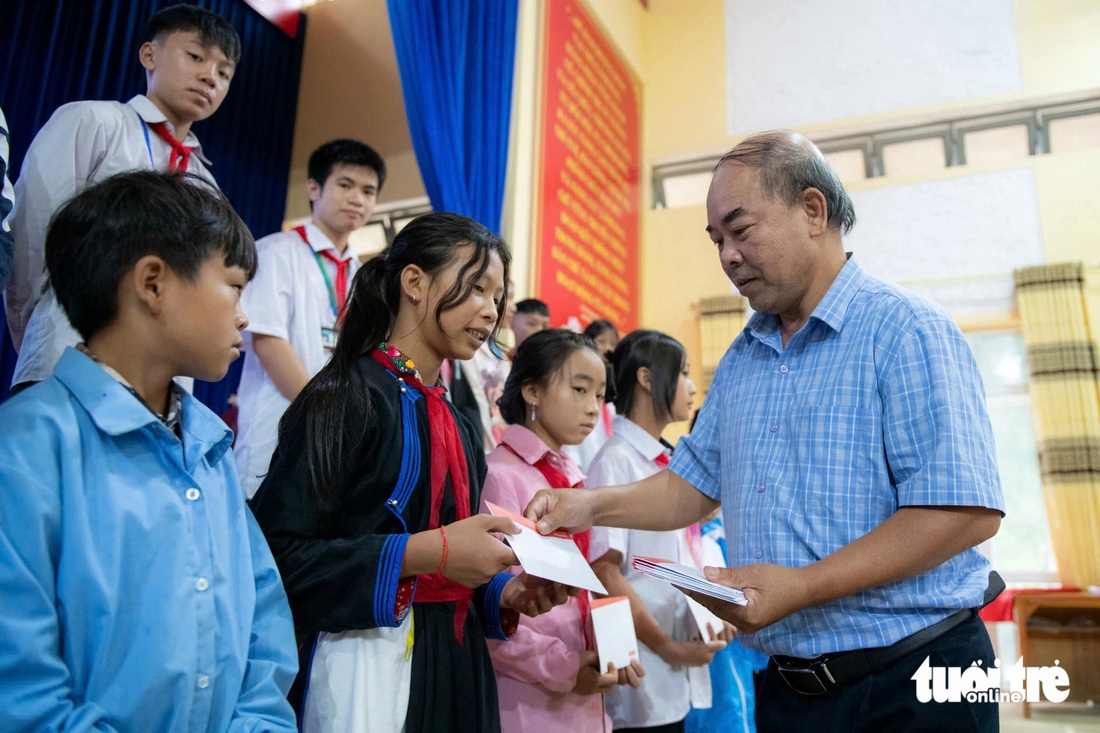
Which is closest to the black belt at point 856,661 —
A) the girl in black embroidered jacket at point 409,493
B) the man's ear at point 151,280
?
the girl in black embroidered jacket at point 409,493

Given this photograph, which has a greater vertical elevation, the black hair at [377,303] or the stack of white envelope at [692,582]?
the black hair at [377,303]

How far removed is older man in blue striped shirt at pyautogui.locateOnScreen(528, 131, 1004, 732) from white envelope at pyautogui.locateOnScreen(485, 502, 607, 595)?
0.06 meters

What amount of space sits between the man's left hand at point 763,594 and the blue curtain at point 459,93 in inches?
117

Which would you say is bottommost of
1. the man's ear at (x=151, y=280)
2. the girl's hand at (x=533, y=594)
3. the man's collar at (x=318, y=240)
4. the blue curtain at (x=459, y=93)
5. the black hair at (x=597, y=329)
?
the girl's hand at (x=533, y=594)

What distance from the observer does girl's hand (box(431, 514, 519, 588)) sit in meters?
1.11

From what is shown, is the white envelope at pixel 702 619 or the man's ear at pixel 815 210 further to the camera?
the white envelope at pixel 702 619

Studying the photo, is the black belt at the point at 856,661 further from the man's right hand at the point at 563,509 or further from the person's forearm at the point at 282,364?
the person's forearm at the point at 282,364

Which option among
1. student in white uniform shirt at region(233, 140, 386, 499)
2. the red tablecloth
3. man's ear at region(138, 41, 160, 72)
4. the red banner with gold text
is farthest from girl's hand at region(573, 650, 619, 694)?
the red tablecloth

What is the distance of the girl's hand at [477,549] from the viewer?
1.11 metres

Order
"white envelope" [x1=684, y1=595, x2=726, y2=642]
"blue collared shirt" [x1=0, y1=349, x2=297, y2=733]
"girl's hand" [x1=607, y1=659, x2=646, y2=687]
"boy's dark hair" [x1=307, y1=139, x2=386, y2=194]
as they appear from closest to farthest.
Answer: "blue collared shirt" [x1=0, y1=349, x2=297, y2=733]
"girl's hand" [x1=607, y1=659, x2=646, y2=687]
"white envelope" [x1=684, y1=595, x2=726, y2=642]
"boy's dark hair" [x1=307, y1=139, x2=386, y2=194]

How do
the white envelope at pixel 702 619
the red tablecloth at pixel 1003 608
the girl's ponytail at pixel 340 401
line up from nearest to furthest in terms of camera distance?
the girl's ponytail at pixel 340 401, the white envelope at pixel 702 619, the red tablecloth at pixel 1003 608

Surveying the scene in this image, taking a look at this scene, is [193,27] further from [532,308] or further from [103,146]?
[532,308]

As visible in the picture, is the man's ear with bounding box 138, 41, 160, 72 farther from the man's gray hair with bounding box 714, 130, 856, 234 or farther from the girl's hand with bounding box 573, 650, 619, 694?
the girl's hand with bounding box 573, 650, 619, 694

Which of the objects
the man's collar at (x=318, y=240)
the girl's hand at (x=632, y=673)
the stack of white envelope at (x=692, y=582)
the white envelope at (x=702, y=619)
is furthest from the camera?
the man's collar at (x=318, y=240)
